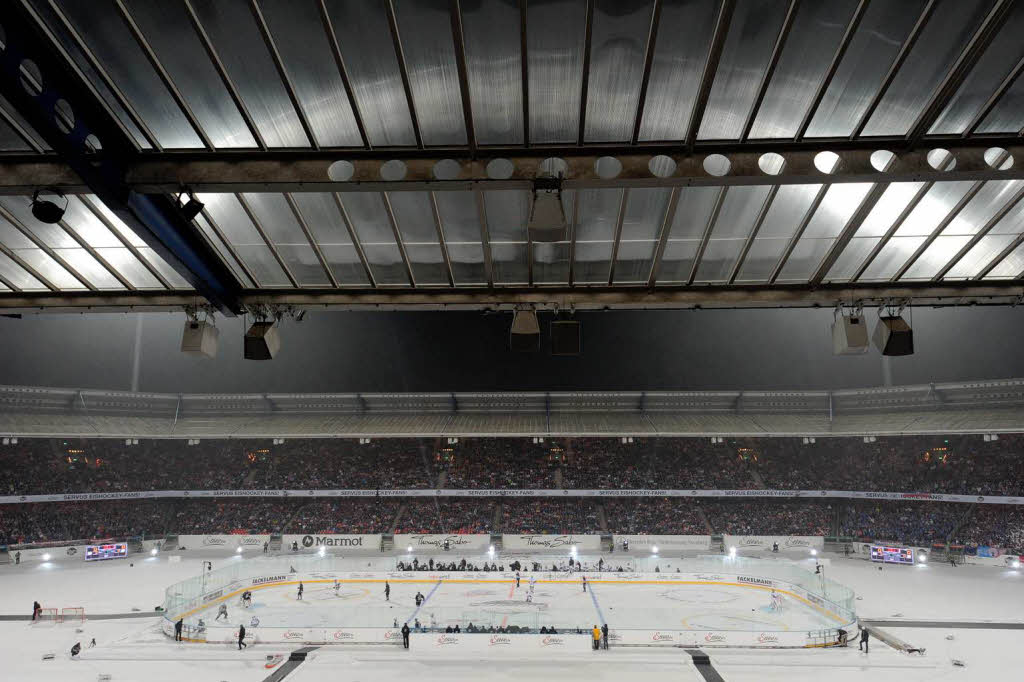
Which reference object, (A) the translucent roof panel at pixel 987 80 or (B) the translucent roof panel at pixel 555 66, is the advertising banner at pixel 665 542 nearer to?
(A) the translucent roof panel at pixel 987 80

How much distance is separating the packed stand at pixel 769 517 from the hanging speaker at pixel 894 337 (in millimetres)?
31896

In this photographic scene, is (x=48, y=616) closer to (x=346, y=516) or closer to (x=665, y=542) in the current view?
(x=346, y=516)

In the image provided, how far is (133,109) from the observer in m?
8.00

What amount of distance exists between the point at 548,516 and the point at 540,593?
15595mm

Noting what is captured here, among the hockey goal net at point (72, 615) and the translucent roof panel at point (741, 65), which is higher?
the translucent roof panel at point (741, 65)

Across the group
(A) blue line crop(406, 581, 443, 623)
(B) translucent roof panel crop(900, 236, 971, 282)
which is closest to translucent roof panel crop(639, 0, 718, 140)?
(B) translucent roof panel crop(900, 236, 971, 282)

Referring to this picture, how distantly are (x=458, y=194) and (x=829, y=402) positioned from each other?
4666cm

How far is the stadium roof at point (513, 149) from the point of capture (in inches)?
277

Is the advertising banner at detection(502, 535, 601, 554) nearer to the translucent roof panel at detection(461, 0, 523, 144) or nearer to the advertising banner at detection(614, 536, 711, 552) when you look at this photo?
the advertising banner at detection(614, 536, 711, 552)

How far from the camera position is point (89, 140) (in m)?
8.39

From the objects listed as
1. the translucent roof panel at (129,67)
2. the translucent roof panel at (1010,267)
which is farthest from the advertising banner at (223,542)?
the translucent roof panel at (1010,267)

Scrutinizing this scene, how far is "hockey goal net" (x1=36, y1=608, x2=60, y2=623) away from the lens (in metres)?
22.9

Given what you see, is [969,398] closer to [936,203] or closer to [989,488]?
[989,488]

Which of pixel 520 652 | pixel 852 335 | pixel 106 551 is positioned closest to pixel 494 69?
pixel 852 335
